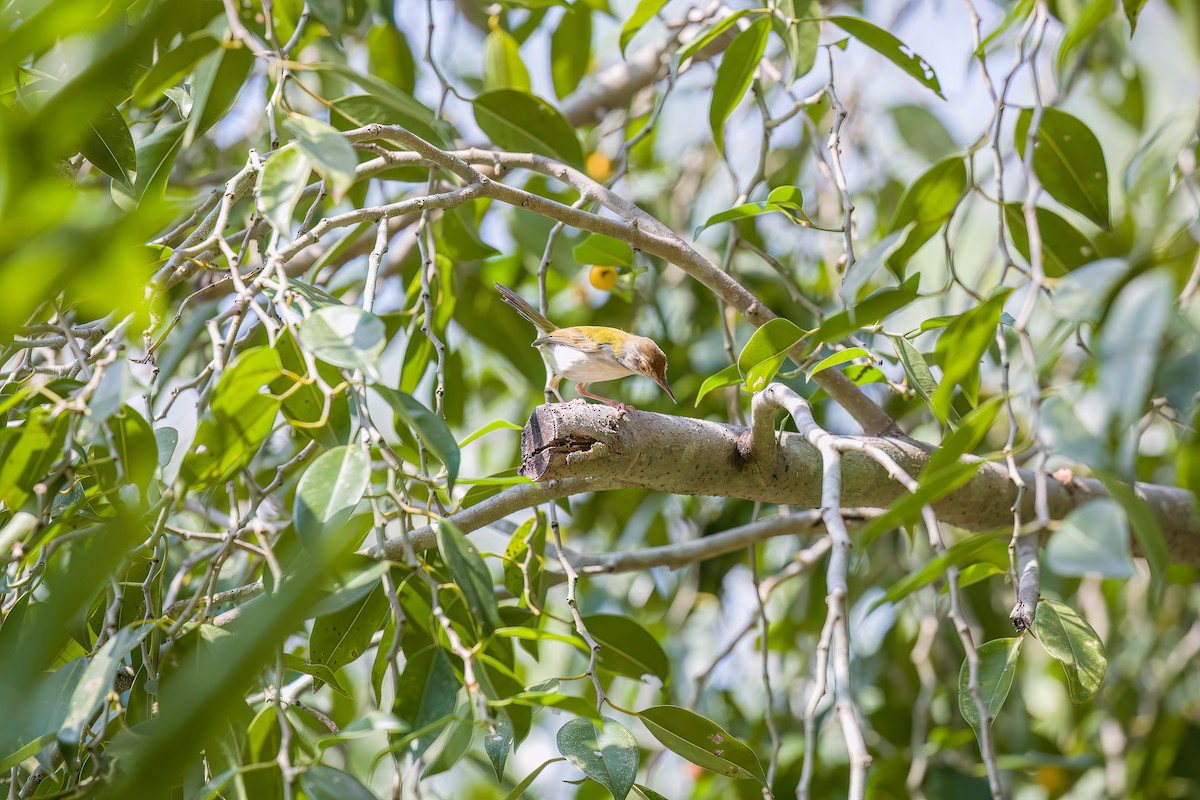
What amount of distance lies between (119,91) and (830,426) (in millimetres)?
2051

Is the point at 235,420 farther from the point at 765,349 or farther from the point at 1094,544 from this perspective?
the point at 1094,544

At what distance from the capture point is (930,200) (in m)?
1.52

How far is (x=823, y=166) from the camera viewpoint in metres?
1.83

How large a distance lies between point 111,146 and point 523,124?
80cm

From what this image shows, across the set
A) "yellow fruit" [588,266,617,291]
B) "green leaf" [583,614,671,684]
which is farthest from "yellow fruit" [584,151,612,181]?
"green leaf" [583,614,671,684]

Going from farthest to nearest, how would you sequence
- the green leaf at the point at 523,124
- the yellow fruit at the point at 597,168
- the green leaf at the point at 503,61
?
the yellow fruit at the point at 597,168, the green leaf at the point at 503,61, the green leaf at the point at 523,124

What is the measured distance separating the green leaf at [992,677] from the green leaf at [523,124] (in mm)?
1232

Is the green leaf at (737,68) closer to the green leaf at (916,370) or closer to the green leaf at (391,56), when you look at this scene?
the green leaf at (916,370)

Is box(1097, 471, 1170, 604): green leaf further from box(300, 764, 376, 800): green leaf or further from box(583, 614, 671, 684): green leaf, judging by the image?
box(583, 614, 671, 684): green leaf

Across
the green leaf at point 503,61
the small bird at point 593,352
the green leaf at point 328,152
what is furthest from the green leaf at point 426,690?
the green leaf at point 503,61

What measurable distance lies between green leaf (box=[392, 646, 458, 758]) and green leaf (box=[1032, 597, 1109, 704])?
739mm

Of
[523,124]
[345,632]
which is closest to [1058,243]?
[523,124]

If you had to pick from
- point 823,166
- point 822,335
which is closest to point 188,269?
point 822,335

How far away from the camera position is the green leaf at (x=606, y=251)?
1770 millimetres
